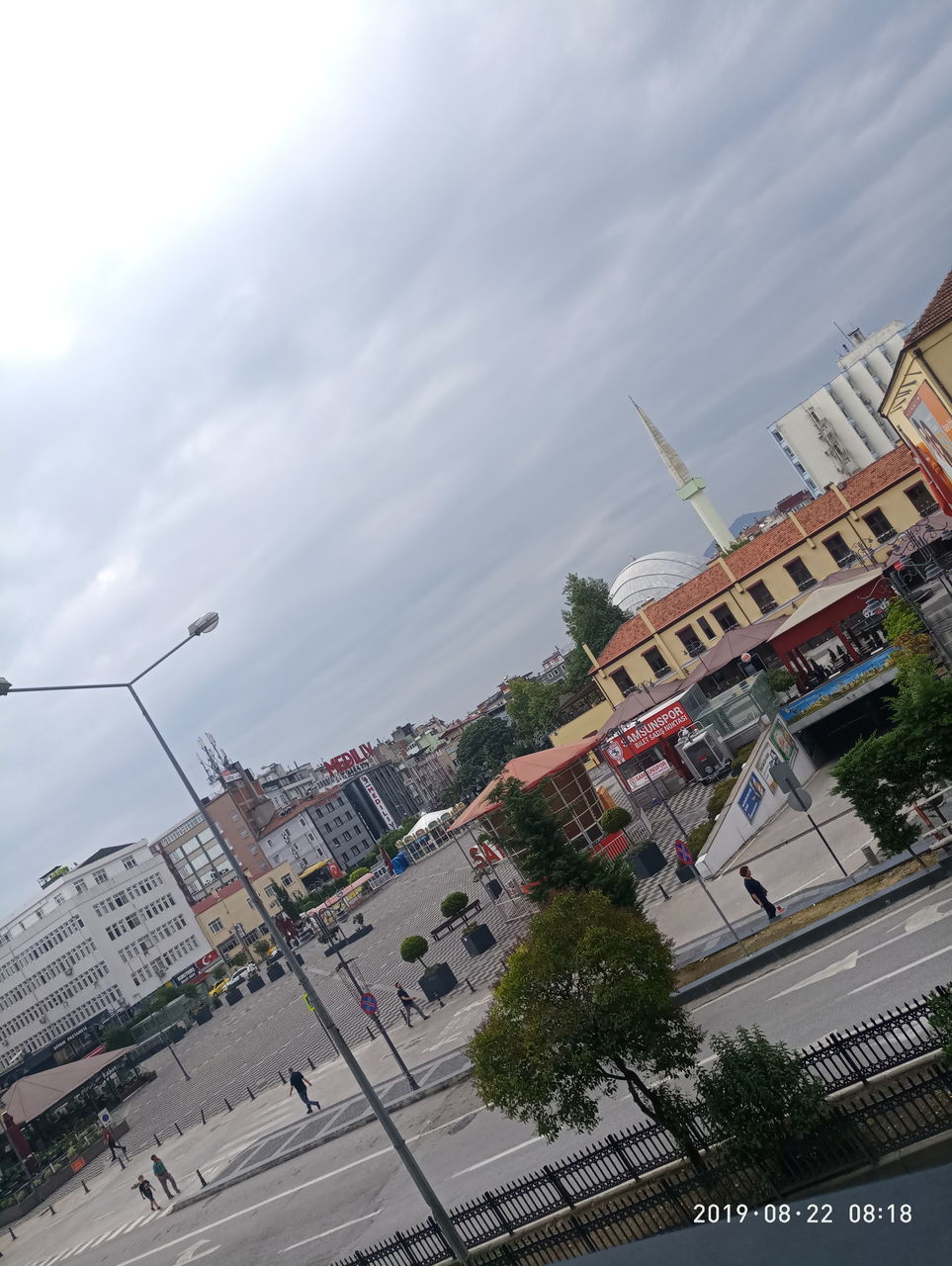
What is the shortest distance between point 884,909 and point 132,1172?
1120 inches

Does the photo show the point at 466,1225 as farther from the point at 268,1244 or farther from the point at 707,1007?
the point at 268,1244

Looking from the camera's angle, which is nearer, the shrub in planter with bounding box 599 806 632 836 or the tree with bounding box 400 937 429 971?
the tree with bounding box 400 937 429 971

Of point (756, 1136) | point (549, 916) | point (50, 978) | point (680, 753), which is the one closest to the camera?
point (756, 1136)

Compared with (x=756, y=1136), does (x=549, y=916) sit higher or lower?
higher

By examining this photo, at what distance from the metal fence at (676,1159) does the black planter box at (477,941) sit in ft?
58.8

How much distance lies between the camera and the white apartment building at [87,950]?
70688 millimetres

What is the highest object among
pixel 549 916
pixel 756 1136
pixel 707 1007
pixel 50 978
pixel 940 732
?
pixel 50 978

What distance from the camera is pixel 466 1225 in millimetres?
11422

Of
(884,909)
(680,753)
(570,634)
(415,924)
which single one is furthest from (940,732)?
(570,634)

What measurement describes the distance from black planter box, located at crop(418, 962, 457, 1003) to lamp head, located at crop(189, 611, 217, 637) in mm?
19200

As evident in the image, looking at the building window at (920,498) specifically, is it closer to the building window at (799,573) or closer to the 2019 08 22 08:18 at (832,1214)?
the building window at (799,573)

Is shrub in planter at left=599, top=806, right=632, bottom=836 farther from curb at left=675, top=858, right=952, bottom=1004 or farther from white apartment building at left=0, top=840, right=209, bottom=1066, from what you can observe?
white apartment building at left=0, top=840, right=209, bottom=1066

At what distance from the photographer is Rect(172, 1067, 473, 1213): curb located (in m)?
19.7

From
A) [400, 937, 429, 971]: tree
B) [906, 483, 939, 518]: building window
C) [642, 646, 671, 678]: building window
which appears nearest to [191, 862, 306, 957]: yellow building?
[642, 646, 671, 678]: building window
